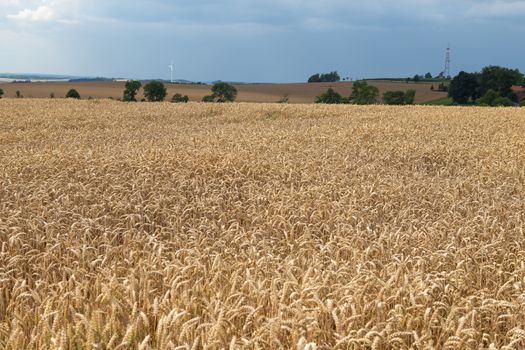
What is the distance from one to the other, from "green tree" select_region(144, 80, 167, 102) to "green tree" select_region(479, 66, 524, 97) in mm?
51258

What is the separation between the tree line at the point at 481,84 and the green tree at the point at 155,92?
4666cm

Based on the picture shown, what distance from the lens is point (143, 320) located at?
10.4 ft

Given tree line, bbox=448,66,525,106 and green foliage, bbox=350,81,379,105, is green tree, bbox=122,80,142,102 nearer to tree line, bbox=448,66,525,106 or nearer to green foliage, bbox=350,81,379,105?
green foliage, bbox=350,81,379,105

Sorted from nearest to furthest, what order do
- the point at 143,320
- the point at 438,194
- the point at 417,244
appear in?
the point at 143,320
the point at 417,244
the point at 438,194

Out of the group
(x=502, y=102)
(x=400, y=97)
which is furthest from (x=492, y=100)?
(x=400, y=97)

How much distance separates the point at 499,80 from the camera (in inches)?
3342

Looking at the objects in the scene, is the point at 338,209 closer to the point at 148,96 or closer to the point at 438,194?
the point at 438,194

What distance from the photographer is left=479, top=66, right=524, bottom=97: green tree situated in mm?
84500

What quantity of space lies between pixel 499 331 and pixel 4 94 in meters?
82.4

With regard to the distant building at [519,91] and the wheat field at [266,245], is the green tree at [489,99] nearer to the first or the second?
the distant building at [519,91]

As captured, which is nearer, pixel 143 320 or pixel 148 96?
pixel 143 320

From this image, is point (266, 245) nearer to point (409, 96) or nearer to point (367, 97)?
point (367, 97)

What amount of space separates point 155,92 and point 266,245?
71.2 metres

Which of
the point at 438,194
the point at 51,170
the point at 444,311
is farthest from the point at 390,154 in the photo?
the point at 444,311
